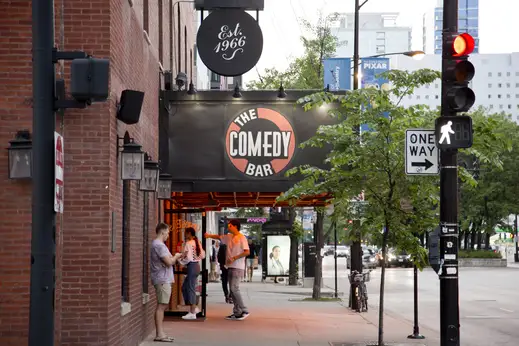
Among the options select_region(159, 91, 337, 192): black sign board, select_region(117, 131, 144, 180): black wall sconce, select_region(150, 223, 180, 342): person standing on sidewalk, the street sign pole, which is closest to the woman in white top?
select_region(159, 91, 337, 192): black sign board

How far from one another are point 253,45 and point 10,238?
7.89 m

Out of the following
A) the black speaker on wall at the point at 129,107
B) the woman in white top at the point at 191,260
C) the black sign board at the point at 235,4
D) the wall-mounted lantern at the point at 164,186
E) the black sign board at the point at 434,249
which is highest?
the black sign board at the point at 235,4

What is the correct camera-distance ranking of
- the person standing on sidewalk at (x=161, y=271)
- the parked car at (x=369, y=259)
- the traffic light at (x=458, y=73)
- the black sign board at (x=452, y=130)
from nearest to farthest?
1. the traffic light at (x=458, y=73)
2. the black sign board at (x=452, y=130)
3. the person standing on sidewalk at (x=161, y=271)
4. the parked car at (x=369, y=259)

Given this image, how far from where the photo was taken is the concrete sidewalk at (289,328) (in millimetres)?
15891

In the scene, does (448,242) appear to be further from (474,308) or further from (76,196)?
(474,308)

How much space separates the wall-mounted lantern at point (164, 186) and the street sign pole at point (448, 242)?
7022 mm

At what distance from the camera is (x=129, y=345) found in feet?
43.9

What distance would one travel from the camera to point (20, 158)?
10.4 meters

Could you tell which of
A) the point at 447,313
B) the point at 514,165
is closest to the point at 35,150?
the point at 447,313

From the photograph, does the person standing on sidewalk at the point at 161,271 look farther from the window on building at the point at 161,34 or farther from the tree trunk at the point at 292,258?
the tree trunk at the point at 292,258

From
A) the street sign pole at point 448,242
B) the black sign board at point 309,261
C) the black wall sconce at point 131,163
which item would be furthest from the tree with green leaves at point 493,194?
the black wall sconce at point 131,163

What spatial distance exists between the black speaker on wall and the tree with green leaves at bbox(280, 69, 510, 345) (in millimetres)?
3697

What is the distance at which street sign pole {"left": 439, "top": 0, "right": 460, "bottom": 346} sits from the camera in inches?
442

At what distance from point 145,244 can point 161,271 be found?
4.33 feet
